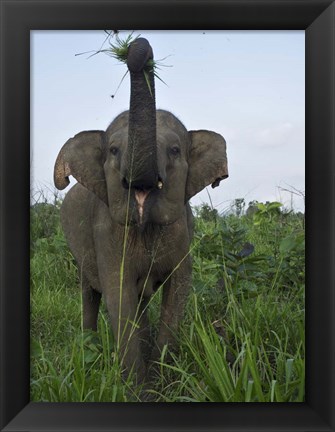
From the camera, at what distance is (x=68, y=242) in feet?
11.1

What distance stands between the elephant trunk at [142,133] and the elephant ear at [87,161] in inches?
13.4

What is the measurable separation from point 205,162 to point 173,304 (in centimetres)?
53

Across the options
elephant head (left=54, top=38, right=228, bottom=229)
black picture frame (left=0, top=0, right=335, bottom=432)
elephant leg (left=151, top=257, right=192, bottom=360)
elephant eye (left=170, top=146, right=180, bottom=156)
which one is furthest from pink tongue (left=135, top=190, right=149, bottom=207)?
black picture frame (left=0, top=0, right=335, bottom=432)

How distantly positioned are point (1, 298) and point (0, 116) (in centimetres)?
48

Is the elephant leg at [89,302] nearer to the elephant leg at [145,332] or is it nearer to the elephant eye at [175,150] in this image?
the elephant leg at [145,332]

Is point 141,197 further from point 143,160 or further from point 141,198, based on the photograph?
point 143,160

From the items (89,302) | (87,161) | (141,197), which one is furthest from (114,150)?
(89,302)

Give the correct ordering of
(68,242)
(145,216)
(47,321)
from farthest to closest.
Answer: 1. (68,242)
2. (47,321)
3. (145,216)

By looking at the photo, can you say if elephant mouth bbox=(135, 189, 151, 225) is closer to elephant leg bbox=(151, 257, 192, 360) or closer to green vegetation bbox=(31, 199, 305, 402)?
green vegetation bbox=(31, 199, 305, 402)

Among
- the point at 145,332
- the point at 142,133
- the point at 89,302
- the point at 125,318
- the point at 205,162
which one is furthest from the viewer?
the point at 89,302

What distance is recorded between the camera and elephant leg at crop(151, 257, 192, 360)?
2834 millimetres

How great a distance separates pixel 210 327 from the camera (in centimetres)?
253
